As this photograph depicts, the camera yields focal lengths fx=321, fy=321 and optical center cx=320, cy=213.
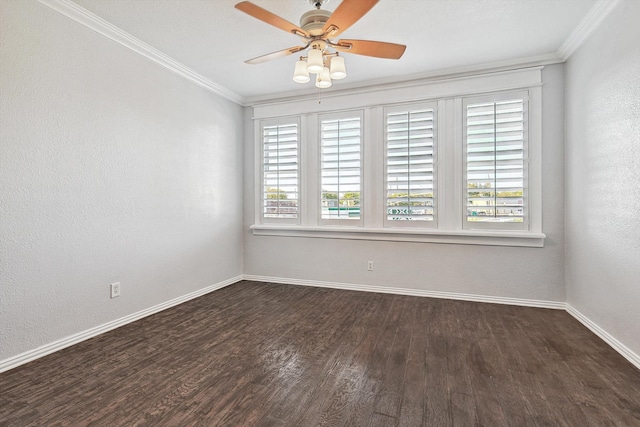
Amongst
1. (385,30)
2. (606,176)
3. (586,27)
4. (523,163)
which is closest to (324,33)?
(385,30)

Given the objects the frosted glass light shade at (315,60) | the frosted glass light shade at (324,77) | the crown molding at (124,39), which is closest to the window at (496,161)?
the frosted glass light shade at (324,77)

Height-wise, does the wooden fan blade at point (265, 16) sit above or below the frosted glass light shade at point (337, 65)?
above

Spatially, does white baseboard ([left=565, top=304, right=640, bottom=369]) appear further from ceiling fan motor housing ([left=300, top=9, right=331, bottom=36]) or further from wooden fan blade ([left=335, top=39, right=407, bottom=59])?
ceiling fan motor housing ([left=300, top=9, right=331, bottom=36])

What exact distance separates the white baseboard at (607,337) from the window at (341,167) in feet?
8.05

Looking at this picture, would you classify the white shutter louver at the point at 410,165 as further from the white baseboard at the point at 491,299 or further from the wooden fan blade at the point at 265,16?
the wooden fan blade at the point at 265,16

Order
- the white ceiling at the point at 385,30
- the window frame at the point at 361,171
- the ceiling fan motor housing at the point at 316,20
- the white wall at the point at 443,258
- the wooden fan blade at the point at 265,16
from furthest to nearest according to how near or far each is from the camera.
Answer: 1. the window frame at the point at 361,171
2. the white wall at the point at 443,258
3. the white ceiling at the point at 385,30
4. the ceiling fan motor housing at the point at 316,20
5. the wooden fan blade at the point at 265,16

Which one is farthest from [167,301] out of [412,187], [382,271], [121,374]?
[412,187]

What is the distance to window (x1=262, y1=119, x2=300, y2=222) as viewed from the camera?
4.52 metres

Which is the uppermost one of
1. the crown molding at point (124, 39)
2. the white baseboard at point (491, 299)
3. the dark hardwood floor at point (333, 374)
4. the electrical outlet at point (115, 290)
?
the crown molding at point (124, 39)

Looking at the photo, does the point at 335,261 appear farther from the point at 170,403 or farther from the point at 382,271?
the point at 170,403

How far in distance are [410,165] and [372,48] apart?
6.12 feet

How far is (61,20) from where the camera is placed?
2.51 metres

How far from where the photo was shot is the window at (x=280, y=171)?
4523 millimetres

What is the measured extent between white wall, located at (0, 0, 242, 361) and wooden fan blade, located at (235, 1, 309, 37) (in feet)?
5.57
